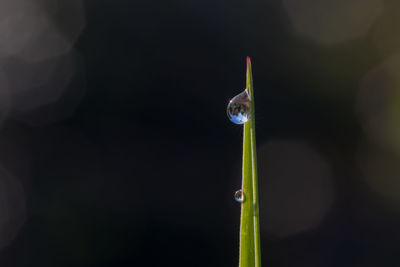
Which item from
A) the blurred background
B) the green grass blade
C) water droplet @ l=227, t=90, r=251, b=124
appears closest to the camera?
the green grass blade

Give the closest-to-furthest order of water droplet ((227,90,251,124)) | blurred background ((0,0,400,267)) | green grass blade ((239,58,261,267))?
green grass blade ((239,58,261,267)) < water droplet ((227,90,251,124)) < blurred background ((0,0,400,267))

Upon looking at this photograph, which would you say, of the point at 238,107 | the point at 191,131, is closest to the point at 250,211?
the point at 238,107

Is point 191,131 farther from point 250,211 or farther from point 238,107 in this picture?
point 250,211

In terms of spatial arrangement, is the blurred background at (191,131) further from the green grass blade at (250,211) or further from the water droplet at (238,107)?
the green grass blade at (250,211)

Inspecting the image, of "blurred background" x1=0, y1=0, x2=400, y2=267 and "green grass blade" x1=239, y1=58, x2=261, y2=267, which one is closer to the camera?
"green grass blade" x1=239, y1=58, x2=261, y2=267

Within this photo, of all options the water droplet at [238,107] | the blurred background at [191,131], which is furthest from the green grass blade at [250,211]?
the blurred background at [191,131]

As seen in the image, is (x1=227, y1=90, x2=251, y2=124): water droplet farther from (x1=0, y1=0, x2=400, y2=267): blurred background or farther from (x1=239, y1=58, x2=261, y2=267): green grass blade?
(x1=0, y1=0, x2=400, y2=267): blurred background

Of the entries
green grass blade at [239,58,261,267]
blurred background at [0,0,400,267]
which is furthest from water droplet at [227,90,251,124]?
blurred background at [0,0,400,267]
